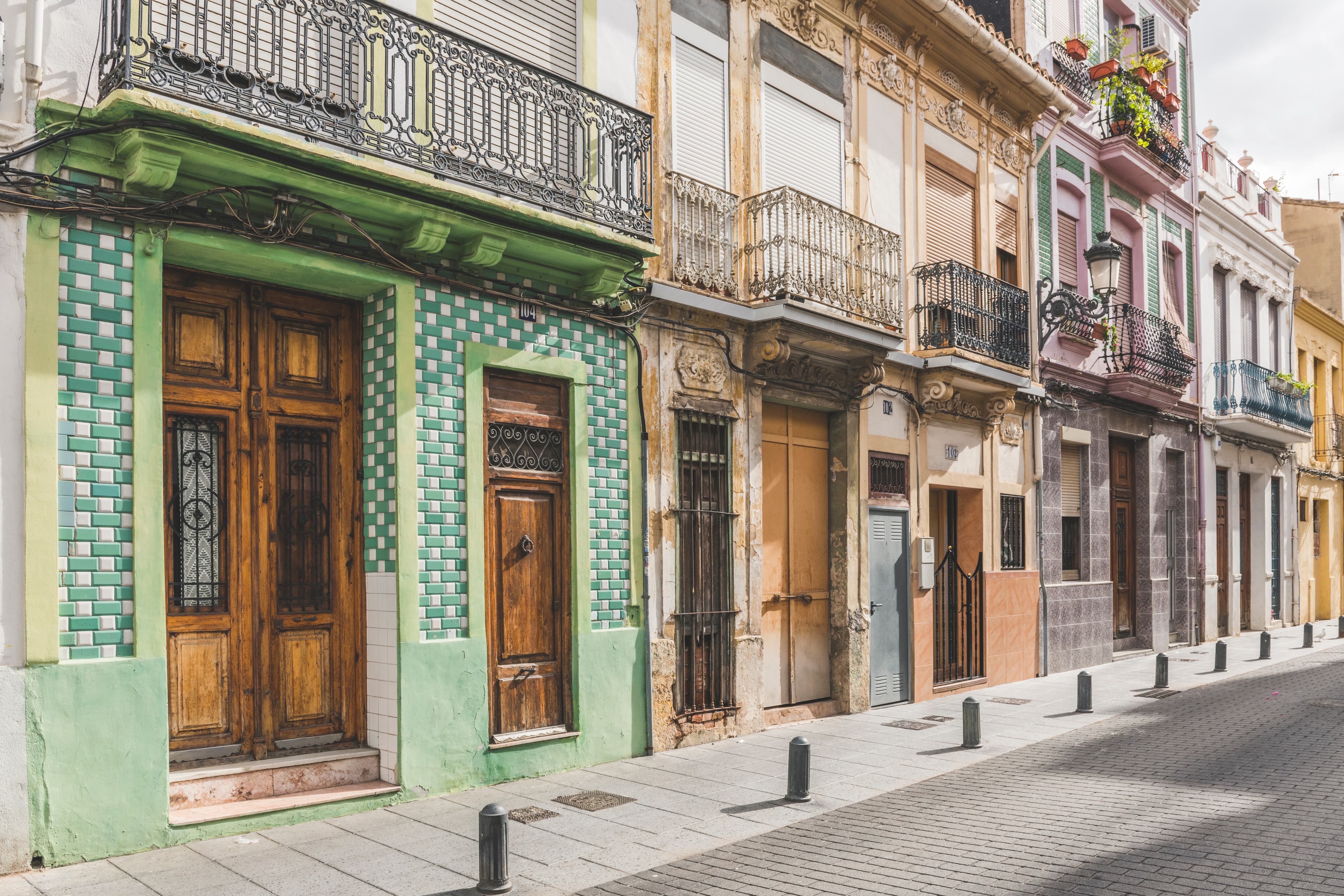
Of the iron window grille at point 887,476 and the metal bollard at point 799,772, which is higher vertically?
the iron window grille at point 887,476

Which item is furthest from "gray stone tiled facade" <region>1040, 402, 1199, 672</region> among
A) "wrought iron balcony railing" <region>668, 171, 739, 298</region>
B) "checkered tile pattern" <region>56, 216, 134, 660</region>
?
"checkered tile pattern" <region>56, 216, 134, 660</region>

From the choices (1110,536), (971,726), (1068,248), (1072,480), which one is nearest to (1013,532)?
(1072,480)

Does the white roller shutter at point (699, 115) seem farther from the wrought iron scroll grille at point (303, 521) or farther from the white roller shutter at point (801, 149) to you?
the wrought iron scroll grille at point (303, 521)

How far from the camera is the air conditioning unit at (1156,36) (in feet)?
64.6

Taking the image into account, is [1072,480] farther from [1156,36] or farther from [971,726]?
[1156,36]

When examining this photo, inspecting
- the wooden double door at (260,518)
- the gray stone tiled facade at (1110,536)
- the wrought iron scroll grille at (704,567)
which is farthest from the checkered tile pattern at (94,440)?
the gray stone tiled facade at (1110,536)

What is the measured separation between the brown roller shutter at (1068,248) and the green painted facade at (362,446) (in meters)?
10.00

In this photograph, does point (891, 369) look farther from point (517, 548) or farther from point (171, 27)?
point (171, 27)

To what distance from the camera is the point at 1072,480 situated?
16.7 meters

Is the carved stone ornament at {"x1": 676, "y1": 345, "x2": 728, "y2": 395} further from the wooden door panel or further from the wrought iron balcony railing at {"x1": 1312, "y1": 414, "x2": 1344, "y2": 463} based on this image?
the wrought iron balcony railing at {"x1": 1312, "y1": 414, "x2": 1344, "y2": 463}

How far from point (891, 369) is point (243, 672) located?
8.27 meters

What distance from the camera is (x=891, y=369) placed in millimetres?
12672

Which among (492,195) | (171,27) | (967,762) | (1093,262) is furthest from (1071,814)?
(1093,262)

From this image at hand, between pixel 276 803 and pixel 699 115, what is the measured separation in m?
7.18
